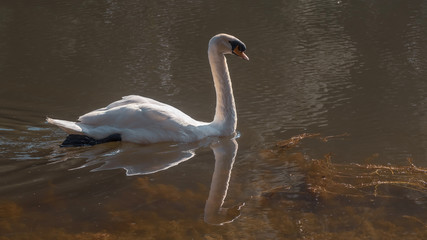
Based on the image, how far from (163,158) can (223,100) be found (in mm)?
1301

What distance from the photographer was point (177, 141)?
7492 mm

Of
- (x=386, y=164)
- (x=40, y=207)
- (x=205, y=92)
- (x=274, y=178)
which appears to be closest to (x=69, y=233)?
(x=40, y=207)

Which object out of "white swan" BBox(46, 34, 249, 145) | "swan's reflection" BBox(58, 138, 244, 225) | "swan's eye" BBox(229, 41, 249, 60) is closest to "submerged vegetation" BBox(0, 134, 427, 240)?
"swan's reflection" BBox(58, 138, 244, 225)

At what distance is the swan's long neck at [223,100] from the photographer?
25.5 feet

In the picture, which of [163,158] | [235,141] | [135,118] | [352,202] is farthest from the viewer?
[235,141]

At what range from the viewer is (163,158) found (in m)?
7.04

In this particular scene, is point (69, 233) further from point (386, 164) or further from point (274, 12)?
point (274, 12)

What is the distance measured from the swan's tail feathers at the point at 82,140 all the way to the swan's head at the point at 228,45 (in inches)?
66.6

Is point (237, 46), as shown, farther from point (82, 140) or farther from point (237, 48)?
point (82, 140)

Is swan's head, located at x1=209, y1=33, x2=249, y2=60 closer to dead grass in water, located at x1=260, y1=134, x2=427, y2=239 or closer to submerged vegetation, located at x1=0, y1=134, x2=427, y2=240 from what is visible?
dead grass in water, located at x1=260, y1=134, x2=427, y2=239

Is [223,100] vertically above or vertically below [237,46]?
below

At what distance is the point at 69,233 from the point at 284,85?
551 centimetres

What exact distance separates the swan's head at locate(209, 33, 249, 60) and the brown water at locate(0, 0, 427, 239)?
37.2 inches

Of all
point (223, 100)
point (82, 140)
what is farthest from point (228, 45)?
point (82, 140)
